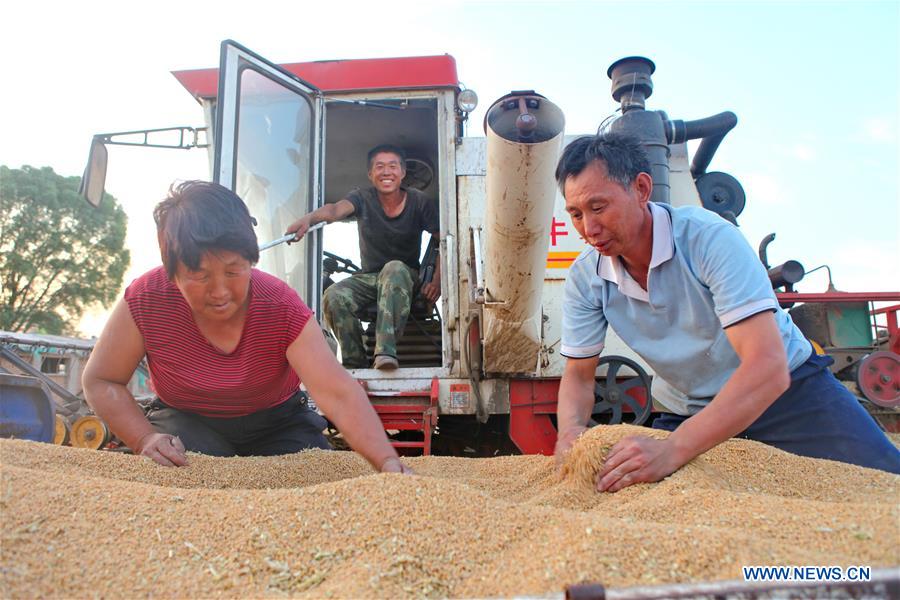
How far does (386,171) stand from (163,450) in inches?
113

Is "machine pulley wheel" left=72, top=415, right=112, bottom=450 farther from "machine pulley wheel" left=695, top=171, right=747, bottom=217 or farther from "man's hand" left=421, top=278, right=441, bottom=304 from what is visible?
"machine pulley wheel" left=695, top=171, right=747, bottom=217

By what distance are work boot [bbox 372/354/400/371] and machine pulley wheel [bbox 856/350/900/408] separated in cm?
278

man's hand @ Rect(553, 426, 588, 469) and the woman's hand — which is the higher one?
man's hand @ Rect(553, 426, 588, 469)

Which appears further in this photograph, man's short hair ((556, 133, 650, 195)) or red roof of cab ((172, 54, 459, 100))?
red roof of cab ((172, 54, 459, 100))

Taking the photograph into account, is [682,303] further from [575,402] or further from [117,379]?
[117,379]

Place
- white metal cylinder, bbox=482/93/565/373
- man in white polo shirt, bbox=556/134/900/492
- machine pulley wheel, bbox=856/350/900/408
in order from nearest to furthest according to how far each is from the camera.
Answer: man in white polo shirt, bbox=556/134/900/492, white metal cylinder, bbox=482/93/565/373, machine pulley wheel, bbox=856/350/900/408

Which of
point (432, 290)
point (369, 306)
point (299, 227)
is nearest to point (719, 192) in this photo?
point (432, 290)

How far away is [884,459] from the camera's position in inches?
77.4

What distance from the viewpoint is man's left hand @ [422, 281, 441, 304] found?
4.33m

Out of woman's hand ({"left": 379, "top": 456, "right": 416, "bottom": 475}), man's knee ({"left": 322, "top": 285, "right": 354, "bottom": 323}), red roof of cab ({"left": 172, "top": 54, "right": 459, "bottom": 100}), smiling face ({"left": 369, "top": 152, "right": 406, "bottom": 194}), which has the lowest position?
woman's hand ({"left": 379, "top": 456, "right": 416, "bottom": 475})

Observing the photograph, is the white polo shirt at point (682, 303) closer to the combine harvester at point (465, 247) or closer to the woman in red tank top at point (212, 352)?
the combine harvester at point (465, 247)

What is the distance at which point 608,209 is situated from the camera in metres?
1.90

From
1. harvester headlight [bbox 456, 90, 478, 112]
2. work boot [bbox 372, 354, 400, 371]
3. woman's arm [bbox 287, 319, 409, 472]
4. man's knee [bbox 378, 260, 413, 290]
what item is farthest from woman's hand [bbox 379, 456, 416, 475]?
harvester headlight [bbox 456, 90, 478, 112]

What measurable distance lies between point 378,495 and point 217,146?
251 cm
